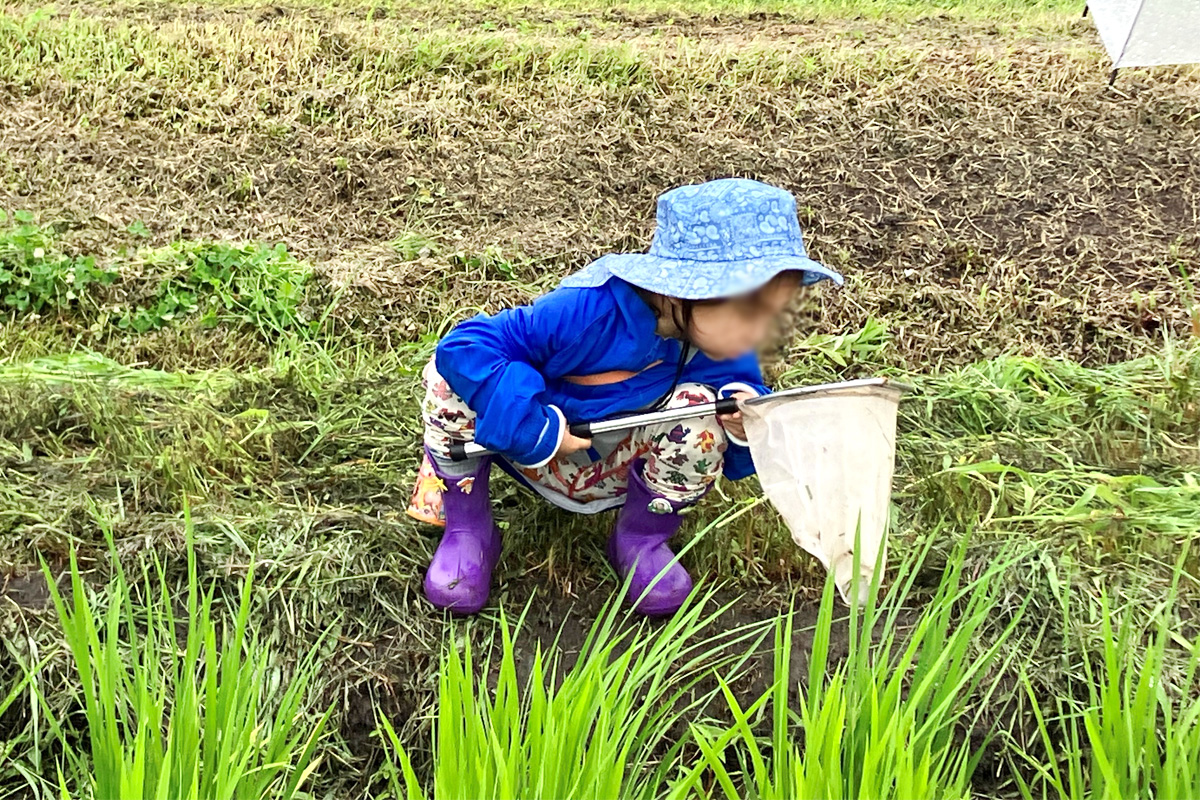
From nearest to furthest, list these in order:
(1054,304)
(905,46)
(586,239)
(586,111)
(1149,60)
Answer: (1054,304) → (586,239) → (1149,60) → (586,111) → (905,46)

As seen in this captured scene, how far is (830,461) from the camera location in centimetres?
158

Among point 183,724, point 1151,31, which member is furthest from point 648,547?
point 1151,31

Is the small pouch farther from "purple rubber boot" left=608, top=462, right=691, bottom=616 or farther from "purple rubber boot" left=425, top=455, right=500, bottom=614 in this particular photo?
"purple rubber boot" left=608, top=462, right=691, bottom=616

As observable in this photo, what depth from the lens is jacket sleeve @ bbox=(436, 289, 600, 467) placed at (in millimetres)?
1639

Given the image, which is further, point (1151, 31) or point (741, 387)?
point (1151, 31)

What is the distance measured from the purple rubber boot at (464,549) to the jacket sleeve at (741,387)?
0.46 m

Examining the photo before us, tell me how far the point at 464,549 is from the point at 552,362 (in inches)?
16.9

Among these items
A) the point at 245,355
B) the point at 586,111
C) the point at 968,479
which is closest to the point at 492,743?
the point at 968,479

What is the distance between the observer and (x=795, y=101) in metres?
4.50

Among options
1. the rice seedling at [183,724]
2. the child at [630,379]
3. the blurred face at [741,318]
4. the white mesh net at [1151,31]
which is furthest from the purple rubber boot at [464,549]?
the white mesh net at [1151,31]

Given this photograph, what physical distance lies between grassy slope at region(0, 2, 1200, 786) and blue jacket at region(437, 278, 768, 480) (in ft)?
1.45

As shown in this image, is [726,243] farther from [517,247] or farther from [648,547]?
[517,247]

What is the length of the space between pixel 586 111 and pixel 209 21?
7.37 ft

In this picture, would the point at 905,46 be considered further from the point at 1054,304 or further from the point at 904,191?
the point at 1054,304
